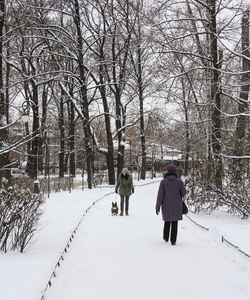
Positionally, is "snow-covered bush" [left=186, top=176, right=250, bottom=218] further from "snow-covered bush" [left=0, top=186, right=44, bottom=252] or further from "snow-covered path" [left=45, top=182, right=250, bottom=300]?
"snow-covered bush" [left=0, top=186, right=44, bottom=252]

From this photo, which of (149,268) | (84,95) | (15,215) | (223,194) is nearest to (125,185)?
(223,194)

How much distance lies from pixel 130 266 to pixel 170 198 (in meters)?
2.46

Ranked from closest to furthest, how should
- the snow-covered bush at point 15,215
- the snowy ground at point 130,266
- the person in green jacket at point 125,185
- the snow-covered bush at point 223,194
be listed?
the snowy ground at point 130,266, the snow-covered bush at point 15,215, the snow-covered bush at point 223,194, the person in green jacket at point 125,185

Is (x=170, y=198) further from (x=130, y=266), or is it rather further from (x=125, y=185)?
(x=125, y=185)

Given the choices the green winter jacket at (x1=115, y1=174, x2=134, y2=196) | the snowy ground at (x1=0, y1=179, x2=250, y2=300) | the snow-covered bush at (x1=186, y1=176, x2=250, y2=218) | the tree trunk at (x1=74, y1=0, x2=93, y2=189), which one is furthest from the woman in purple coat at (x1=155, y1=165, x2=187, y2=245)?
the tree trunk at (x1=74, y1=0, x2=93, y2=189)

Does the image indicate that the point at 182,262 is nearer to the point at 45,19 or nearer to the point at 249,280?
the point at 249,280

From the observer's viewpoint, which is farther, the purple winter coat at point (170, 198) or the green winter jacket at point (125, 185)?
the green winter jacket at point (125, 185)

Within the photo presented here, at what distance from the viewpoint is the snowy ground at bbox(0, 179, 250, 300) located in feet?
16.1

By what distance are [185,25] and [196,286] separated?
10.6 meters

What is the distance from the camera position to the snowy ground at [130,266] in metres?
4.90

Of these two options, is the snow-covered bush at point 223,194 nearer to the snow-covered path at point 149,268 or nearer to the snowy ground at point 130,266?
the snowy ground at point 130,266

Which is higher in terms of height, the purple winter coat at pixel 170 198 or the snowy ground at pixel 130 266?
the purple winter coat at pixel 170 198

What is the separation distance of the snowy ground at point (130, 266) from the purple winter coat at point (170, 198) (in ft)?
2.13

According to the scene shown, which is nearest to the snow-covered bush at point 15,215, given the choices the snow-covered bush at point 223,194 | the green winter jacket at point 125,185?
the green winter jacket at point 125,185
